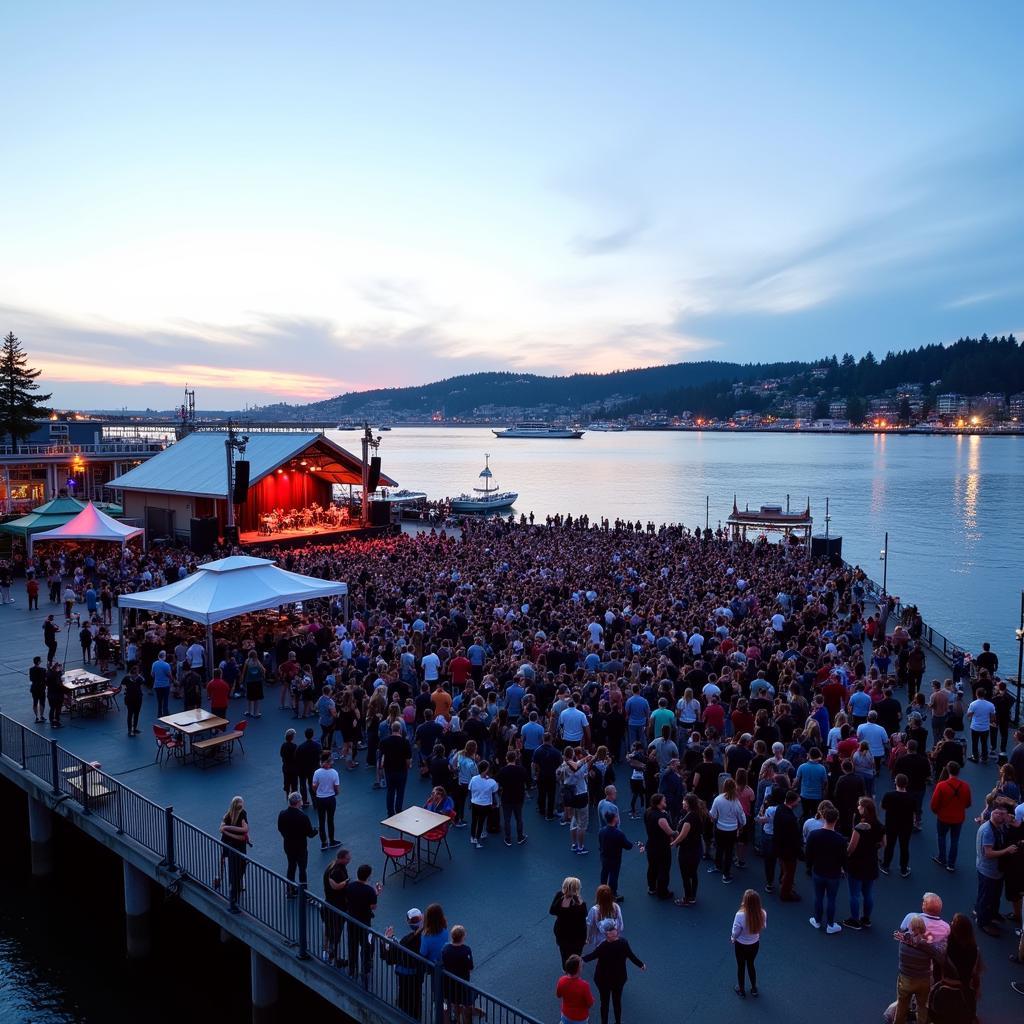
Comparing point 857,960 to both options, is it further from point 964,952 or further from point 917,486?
point 917,486

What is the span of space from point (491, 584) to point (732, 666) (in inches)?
360

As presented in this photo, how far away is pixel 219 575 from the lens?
1475cm

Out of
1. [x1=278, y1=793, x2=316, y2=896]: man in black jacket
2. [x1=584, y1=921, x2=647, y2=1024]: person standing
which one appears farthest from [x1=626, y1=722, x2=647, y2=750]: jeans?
[x1=584, y1=921, x2=647, y2=1024]: person standing

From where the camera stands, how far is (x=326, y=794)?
855 centimetres

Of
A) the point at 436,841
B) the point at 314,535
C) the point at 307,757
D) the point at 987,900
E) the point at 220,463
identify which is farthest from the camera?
the point at 220,463

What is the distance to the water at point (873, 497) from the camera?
131ft

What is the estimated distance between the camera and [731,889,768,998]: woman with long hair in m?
6.11

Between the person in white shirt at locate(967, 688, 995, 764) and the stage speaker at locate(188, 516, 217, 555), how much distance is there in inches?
953

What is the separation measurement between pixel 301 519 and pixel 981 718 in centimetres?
2875

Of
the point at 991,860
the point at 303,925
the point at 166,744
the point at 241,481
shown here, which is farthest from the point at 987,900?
the point at 241,481

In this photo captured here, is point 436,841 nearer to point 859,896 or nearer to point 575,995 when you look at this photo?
point 575,995

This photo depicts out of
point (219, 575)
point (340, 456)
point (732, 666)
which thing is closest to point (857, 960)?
point (732, 666)

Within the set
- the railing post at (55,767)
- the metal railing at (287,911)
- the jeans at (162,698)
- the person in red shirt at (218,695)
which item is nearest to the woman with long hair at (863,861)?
the metal railing at (287,911)

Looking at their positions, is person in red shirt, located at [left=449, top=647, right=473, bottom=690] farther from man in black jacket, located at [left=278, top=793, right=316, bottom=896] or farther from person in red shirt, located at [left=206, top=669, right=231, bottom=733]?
man in black jacket, located at [left=278, top=793, right=316, bottom=896]
